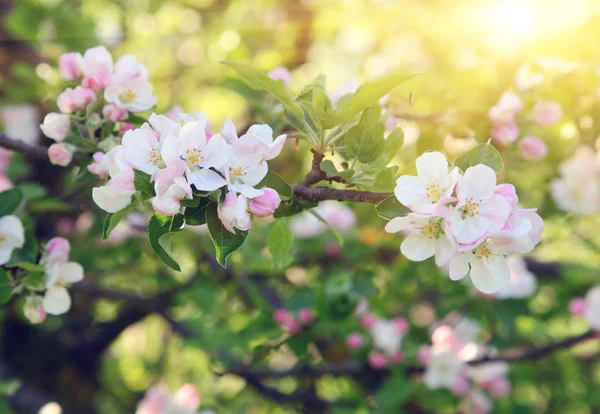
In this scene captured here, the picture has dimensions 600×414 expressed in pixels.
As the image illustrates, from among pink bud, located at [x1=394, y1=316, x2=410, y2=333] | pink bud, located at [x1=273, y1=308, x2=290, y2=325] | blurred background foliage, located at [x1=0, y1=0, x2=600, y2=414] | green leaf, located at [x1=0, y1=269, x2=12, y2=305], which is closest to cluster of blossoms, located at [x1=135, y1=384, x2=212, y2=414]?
blurred background foliage, located at [x1=0, y1=0, x2=600, y2=414]

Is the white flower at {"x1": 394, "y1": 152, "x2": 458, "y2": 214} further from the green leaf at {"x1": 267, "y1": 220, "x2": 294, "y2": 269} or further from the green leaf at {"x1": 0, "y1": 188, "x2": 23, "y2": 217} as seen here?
the green leaf at {"x1": 0, "y1": 188, "x2": 23, "y2": 217}

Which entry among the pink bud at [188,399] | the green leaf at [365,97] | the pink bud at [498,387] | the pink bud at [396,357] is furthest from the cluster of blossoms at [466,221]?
the pink bud at [498,387]

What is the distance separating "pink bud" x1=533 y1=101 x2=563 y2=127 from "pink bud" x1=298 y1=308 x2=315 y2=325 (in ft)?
2.56

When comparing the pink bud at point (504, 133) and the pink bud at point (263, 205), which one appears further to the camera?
the pink bud at point (504, 133)

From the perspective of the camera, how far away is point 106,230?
0.83 metres

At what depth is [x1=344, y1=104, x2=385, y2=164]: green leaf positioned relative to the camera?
917 millimetres

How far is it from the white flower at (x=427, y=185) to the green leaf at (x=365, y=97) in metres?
0.11

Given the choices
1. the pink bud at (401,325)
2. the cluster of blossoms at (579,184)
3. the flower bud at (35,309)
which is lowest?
the pink bud at (401,325)

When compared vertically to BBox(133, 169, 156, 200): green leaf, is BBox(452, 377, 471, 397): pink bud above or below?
below

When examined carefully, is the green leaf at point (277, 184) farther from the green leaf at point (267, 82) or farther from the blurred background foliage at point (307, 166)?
the blurred background foliage at point (307, 166)

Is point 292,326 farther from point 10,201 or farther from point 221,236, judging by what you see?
point 221,236

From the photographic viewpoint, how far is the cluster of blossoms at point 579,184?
1912 mm

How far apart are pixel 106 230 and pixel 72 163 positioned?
0.41 meters

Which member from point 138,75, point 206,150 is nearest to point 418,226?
point 206,150
